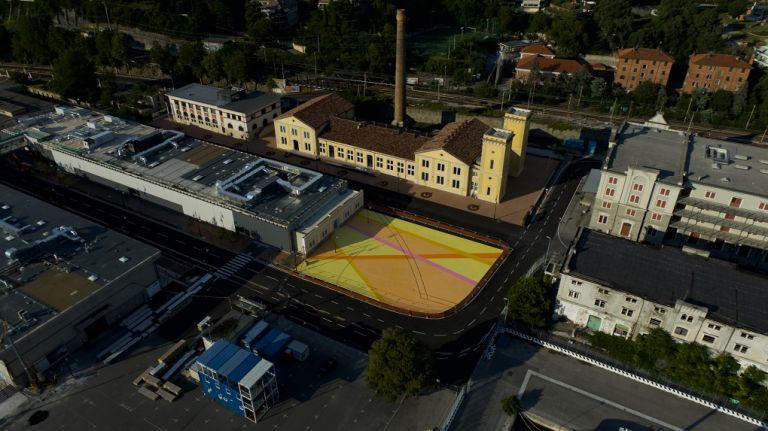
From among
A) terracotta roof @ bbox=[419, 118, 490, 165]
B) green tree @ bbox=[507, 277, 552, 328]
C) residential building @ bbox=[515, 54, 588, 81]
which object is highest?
residential building @ bbox=[515, 54, 588, 81]

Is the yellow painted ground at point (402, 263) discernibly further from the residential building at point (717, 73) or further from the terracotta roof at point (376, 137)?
the residential building at point (717, 73)

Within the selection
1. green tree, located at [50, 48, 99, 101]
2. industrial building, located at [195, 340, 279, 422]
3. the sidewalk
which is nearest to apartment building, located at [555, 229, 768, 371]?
the sidewalk

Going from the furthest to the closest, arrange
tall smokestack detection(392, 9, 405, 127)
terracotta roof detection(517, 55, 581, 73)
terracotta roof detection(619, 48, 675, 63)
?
terracotta roof detection(517, 55, 581, 73) < terracotta roof detection(619, 48, 675, 63) < tall smokestack detection(392, 9, 405, 127)

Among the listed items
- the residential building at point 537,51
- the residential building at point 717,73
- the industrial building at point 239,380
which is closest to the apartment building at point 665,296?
the industrial building at point 239,380

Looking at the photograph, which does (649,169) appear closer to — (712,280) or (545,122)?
(712,280)

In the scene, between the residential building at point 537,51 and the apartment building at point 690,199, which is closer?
the apartment building at point 690,199

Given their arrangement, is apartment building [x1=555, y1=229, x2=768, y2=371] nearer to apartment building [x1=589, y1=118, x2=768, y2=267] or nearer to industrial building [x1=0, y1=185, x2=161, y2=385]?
apartment building [x1=589, y1=118, x2=768, y2=267]

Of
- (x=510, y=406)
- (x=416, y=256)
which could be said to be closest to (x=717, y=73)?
(x=416, y=256)
